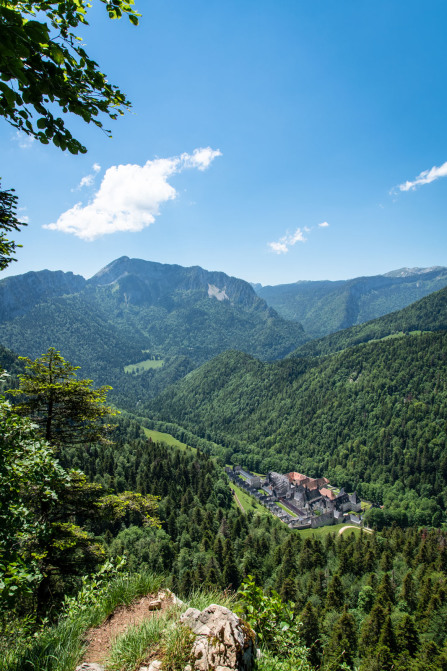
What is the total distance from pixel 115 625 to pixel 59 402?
8.23 metres

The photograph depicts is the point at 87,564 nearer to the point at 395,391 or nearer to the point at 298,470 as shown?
the point at 298,470

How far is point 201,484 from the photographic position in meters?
71.0

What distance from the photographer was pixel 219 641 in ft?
14.4

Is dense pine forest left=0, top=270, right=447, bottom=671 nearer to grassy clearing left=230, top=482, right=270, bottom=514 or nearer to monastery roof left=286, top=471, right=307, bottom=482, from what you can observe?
grassy clearing left=230, top=482, right=270, bottom=514

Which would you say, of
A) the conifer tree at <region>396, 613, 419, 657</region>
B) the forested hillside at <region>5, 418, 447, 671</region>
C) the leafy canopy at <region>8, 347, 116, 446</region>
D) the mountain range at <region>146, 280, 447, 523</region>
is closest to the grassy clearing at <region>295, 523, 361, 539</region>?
the forested hillside at <region>5, 418, 447, 671</region>

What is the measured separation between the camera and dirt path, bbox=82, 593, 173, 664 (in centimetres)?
495

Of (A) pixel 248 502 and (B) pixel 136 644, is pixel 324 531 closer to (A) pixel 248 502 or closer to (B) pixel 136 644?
(A) pixel 248 502

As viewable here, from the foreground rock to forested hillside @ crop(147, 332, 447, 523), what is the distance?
10516 centimetres

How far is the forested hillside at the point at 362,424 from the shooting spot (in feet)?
354

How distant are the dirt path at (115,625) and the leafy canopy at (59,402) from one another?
22.6ft

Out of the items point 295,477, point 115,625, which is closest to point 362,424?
point 295,477

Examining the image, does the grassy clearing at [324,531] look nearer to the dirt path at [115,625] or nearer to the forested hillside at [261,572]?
the forested hillside at [261,572]

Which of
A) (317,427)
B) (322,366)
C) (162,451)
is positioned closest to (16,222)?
(162,451)

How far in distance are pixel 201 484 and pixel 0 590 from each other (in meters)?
74.0
